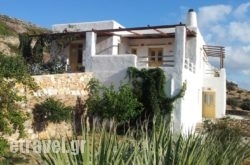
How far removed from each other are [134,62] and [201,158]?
60.0 feet

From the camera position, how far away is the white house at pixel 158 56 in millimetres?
21578

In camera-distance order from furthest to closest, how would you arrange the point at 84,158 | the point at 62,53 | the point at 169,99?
the point at 62,53 → the point at 169,99 → the point at 84,158

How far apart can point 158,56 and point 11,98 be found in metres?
13.4

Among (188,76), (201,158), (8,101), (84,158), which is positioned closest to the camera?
(84,158)

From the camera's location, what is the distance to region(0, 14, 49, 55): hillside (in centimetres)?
3329

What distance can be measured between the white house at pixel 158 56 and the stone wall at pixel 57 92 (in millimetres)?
1726

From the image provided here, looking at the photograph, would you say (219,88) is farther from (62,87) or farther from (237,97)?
(237,97)

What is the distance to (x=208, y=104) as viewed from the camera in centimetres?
3081

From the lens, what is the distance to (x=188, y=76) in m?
23.0

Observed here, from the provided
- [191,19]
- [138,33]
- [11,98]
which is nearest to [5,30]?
[138,33]

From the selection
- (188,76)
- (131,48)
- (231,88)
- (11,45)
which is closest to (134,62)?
(188,76)

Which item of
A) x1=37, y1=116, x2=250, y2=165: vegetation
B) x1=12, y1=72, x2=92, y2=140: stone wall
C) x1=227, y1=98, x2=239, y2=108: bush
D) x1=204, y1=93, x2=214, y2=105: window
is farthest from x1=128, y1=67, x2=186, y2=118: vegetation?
x1=227, y1=98, x2=239, y2=108: bush

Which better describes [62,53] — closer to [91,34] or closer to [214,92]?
[91,34]

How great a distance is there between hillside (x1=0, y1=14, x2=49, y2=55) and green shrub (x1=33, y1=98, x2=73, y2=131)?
13.6 m
